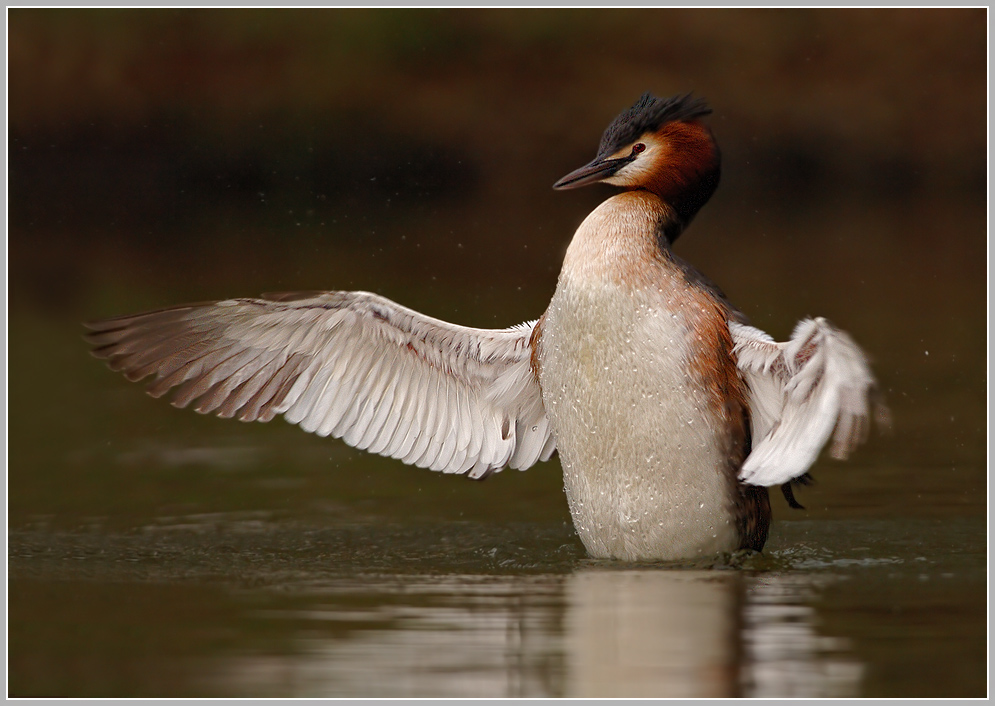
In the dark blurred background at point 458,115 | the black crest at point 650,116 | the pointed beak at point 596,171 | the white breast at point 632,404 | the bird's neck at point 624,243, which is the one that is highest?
the dark blurred background at point 458,115

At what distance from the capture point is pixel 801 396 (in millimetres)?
7227

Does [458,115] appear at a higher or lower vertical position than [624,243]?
higher

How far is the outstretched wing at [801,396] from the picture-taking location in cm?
675

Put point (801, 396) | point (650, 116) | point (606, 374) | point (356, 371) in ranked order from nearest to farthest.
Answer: point (801, 396) → point (606, 374) → point (650, 116) → point (356, 371)

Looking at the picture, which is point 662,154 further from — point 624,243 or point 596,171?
point 624,243

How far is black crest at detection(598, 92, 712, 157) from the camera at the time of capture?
7.89m

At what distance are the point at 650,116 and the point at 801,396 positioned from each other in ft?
5.45

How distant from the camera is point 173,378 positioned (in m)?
8.25

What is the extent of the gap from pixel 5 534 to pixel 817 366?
432cm

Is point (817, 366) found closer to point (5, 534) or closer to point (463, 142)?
point (5, 534)

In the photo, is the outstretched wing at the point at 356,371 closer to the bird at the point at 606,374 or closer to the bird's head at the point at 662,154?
the bird at the point at 606,374

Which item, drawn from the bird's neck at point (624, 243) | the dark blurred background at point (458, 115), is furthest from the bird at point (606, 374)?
the dark blurred background at point (458, 115)

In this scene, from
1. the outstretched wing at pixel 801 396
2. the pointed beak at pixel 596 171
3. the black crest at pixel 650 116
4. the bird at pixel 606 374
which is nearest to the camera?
the outstretched wing at pixel 801 396

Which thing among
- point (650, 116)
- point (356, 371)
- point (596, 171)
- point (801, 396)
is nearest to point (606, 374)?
point (801, 396)
